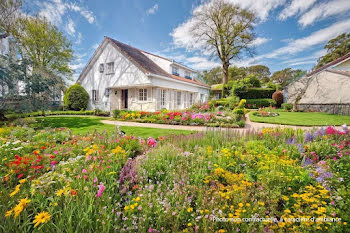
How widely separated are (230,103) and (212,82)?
123 feet

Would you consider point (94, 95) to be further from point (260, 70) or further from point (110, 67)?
point (260, 70)

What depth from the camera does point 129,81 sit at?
1578 centimetres

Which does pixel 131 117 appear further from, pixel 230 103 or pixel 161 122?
pixel 230 103

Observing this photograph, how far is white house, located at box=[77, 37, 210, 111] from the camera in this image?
1541cm

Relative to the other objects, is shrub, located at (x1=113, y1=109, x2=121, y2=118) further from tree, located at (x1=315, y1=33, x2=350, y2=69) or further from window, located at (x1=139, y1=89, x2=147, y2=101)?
tree, located at (x1=315, y1=33, x2=350, y2=69)

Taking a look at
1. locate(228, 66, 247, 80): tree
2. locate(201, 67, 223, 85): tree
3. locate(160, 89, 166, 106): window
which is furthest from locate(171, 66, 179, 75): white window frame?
locate(201, 67, 223, 85): tree

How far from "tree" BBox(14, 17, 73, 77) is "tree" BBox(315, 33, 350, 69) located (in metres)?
47.6

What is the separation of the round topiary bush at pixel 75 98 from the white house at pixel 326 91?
23.1m

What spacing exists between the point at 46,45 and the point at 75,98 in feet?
35.4

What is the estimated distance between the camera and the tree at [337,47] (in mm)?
27516

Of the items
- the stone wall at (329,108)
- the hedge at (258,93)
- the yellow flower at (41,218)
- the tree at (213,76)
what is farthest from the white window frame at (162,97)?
the tree at (213,76)

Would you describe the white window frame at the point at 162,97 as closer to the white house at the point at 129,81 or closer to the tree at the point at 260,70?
the white house at the point at 129,81

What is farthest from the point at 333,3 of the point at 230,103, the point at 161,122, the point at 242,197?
the point at 242,197

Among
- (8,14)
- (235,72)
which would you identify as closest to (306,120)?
(8,14)
